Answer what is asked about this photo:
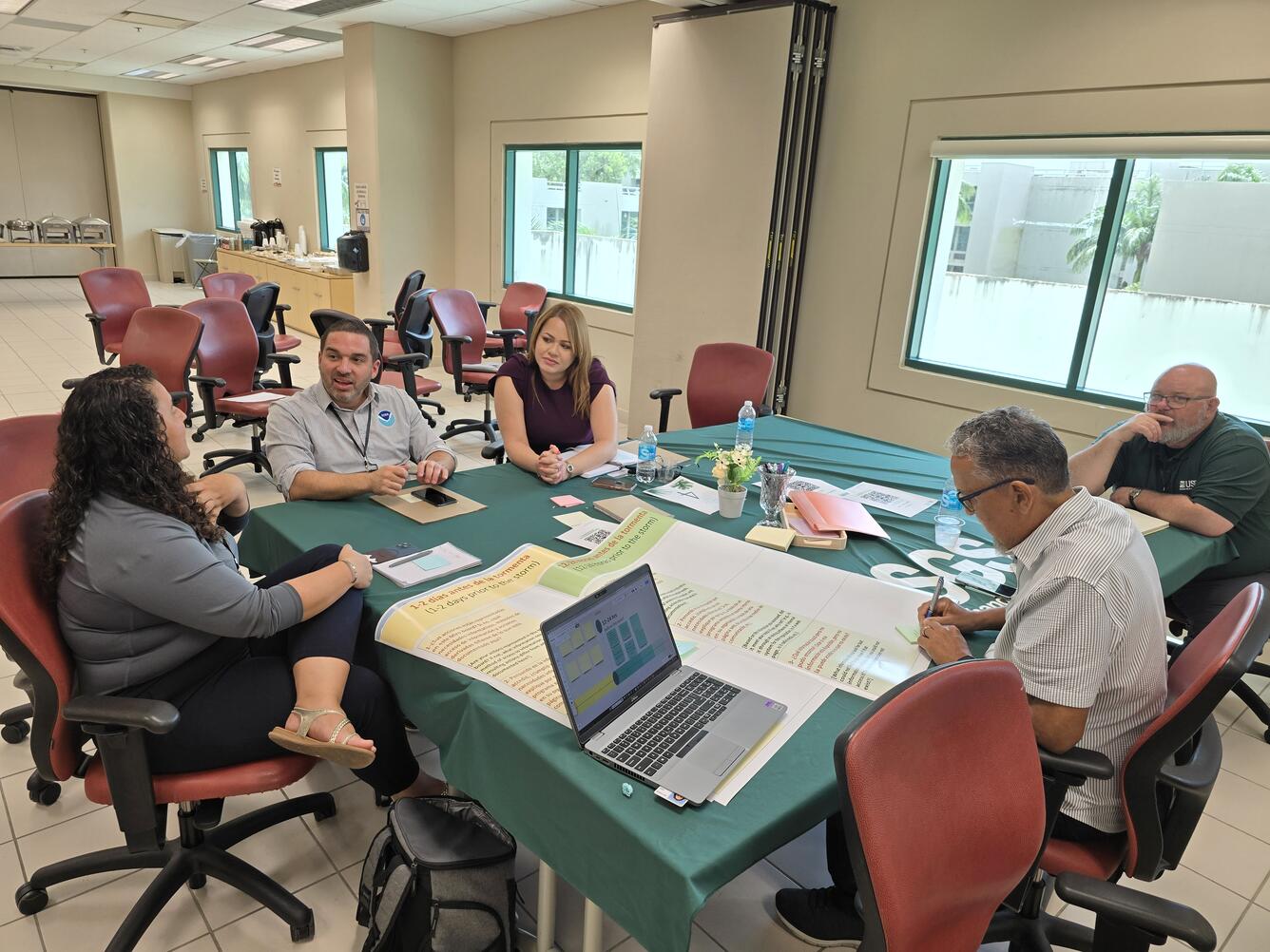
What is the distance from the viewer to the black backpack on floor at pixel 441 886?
1664 millimetres

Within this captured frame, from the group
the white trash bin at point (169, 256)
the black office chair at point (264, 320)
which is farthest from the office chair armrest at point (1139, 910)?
the white trash bin at point (169, 256)

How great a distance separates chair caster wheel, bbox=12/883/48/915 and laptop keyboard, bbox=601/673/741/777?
5.10 ft

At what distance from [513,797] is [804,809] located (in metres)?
0.51

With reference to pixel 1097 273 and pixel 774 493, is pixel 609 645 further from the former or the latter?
pixel 1097 273

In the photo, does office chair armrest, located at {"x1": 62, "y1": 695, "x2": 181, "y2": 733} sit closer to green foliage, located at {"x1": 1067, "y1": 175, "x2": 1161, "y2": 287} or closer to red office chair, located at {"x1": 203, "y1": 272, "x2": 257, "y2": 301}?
green foliage, located at {"x1": 1067, "y1": 175, "x2": 1161, "y2": 287}

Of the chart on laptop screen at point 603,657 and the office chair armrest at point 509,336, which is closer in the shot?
the chart on laptop screen at point 603,657

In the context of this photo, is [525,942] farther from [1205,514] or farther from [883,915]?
[1205,514]

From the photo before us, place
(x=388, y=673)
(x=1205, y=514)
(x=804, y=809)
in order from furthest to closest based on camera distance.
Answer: (x=1205, y=514) < (x=388, y=673) < (x=804, y=809)

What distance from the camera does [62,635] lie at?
162cm

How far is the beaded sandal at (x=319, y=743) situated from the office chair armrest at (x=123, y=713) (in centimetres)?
22

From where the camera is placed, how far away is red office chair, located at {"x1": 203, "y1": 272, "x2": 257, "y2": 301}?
6066 mm

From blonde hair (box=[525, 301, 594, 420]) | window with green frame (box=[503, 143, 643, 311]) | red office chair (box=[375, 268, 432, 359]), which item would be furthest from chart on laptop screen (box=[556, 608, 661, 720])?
window with green frame (box=[503, 143, 643, 311])

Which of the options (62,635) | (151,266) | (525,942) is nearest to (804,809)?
(525,942)

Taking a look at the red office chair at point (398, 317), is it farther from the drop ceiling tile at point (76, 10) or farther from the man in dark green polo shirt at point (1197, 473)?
the man in dark green polo shirt at point (1197, 473)
